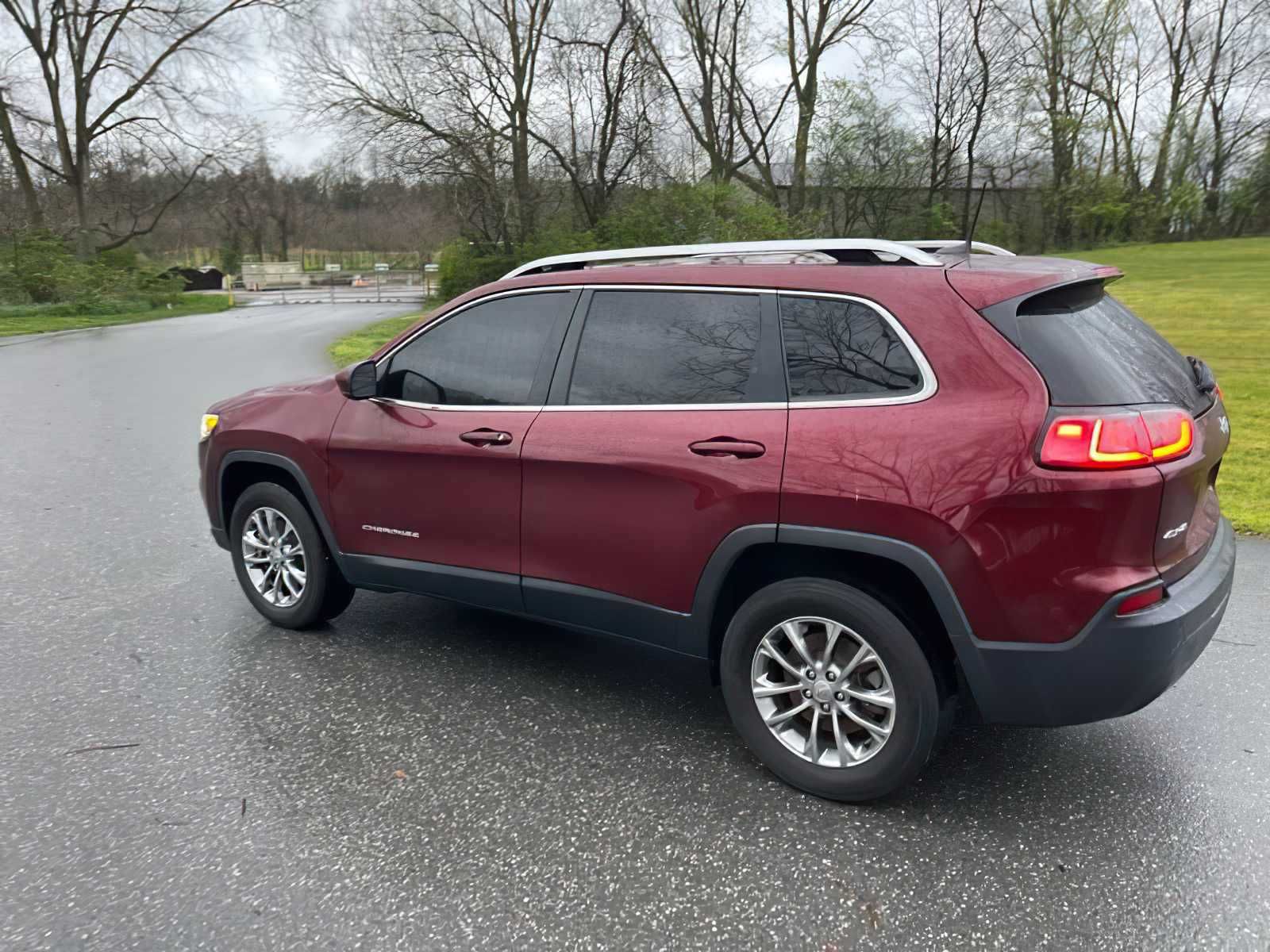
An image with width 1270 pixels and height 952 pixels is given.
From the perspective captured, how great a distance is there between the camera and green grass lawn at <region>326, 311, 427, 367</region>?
51.9ft

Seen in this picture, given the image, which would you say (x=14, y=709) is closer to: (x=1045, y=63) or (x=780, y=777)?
(x=780, y=777)

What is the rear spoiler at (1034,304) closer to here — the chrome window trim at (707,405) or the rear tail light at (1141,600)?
the chrome window trim at (707,405)

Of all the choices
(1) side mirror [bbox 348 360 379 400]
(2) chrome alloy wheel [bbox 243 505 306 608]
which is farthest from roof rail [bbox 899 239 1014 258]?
(2) chrome alloy wheel [bbox 243 505 306 608]

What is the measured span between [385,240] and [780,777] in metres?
75.8

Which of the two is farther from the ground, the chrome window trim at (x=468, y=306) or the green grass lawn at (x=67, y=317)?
the chrome window trim at (x=468, y=306)

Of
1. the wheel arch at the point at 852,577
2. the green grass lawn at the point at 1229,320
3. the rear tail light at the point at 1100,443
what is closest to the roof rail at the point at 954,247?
the rear tail light at the point at 1100,443

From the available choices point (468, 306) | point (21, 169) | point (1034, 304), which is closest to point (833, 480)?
point (1034, 304)

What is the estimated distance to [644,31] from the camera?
26219 mm

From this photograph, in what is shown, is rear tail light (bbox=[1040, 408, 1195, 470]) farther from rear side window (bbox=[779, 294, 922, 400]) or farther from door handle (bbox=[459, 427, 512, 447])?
door handle (bbox=[459, 427, 512, 447])

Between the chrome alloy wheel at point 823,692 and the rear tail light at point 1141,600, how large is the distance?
694 millimetres

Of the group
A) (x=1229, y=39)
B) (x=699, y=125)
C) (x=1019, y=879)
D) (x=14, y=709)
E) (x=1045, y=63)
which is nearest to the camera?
(x=1019, y=879)

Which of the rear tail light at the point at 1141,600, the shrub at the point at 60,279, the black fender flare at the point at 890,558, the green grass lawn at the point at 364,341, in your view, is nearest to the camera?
the rear tail light at the point at 1141,600

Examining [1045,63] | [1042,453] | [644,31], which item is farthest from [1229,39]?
[1042,453]

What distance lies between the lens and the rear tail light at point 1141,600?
8.57ft
